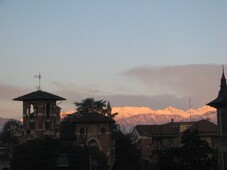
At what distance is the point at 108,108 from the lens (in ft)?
314

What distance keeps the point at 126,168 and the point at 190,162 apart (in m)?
39.5

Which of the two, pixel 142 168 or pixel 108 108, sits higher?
pixel 108 108

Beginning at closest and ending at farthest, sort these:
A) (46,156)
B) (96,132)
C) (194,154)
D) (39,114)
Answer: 1. (194,154)
2. (46,156)
3. (39,114)
4. (96,132)

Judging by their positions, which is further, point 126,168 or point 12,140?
point 126,168

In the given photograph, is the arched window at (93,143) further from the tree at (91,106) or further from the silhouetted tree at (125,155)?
the tree at (91,106)

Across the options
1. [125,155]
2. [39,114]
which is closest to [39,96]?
[39,114]

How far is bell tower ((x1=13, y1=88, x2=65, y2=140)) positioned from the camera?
62531 mm

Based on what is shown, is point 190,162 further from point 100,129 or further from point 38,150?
point 100,129

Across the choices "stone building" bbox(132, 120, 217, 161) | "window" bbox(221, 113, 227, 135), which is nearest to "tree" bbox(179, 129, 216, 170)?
"window" bbox(221, 113, 227, 135)

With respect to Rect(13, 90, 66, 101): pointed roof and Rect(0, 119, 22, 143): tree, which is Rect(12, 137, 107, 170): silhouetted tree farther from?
Rect(0, 119, 22, 143): tree

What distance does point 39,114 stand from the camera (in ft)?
206

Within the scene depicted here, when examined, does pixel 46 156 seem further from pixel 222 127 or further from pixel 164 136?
pixel 164 136

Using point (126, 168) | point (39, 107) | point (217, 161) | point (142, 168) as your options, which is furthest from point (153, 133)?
point (217, 161)

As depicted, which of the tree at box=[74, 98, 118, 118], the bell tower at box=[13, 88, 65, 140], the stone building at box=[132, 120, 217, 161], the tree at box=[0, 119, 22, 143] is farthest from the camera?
the tree at box=[74, 98, 118, 118]
